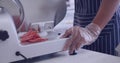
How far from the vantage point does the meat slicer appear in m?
0.85

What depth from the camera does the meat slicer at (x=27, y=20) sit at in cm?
85

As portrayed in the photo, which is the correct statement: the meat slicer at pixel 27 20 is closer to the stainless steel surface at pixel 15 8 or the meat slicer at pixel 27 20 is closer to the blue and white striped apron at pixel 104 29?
the stainless steel surface at pixel 15 8

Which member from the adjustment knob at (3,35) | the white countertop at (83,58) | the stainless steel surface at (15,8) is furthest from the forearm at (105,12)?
the adjustment knob at (3,35)

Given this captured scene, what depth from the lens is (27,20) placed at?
1013mm

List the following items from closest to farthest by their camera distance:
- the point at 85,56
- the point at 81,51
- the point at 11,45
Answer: the point at 11,45, the point at 85,56, the point at 81,51

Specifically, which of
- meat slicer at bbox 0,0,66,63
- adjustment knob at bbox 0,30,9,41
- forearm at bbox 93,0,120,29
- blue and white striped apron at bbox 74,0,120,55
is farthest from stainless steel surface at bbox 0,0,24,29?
blue and white striped apron at bbox 74,0,120,55

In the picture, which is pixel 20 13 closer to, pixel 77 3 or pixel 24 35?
pixel 24 35

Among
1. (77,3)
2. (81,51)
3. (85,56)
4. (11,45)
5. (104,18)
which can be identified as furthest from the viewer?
(77,3)

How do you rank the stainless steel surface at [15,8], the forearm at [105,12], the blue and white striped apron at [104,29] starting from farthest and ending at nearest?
the blue and white striped apron at [104,29] → the forearm at [105,12] → the stainless steel surface at [15,8]

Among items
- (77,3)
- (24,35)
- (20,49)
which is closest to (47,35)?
(24,35)

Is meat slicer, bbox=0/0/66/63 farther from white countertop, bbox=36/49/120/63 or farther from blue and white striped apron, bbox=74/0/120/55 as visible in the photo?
blue and white striped apron, bbox=74/0/120/55

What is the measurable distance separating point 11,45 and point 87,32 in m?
0.39

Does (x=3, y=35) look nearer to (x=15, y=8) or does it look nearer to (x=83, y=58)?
(x=15, y=8)

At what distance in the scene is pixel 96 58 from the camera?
0.92m
